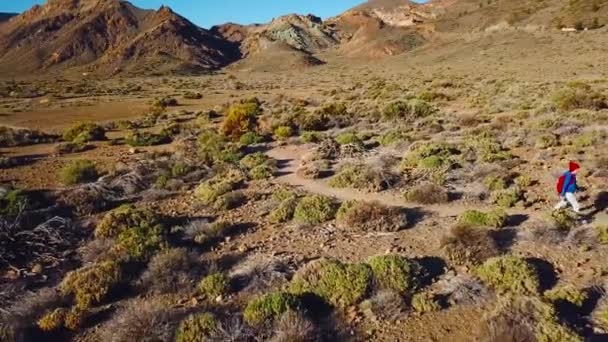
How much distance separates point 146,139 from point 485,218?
56.0ft

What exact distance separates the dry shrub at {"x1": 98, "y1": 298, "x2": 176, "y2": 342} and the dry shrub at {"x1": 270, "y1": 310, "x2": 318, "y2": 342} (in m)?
1.61

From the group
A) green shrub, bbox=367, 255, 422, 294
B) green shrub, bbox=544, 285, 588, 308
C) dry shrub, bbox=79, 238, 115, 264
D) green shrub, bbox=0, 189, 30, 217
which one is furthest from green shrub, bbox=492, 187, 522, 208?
green shrub, bbox=0, 189, 30, 217

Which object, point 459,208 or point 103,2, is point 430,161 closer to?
point 459,208

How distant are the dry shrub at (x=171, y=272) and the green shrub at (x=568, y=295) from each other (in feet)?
19.8

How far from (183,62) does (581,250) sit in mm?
124559

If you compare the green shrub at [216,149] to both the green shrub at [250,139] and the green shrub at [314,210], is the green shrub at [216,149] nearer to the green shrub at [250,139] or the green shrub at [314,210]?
the green shrub at [250,139]

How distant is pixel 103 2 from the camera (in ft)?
Result: 544

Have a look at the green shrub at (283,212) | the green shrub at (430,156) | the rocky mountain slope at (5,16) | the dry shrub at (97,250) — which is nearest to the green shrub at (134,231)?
the dry shrub at (97,250)

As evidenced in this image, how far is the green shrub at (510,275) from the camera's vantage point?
8211 millimetres

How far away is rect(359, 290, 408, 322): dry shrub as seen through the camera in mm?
7752

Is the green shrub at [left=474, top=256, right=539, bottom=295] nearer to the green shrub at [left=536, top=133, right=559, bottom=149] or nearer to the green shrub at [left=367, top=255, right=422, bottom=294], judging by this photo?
the green shrub at [left=367, top=255, right=422, bottom=294]

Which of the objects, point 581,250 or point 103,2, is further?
point 103,2

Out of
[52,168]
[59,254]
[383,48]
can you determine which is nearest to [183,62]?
[383,48]

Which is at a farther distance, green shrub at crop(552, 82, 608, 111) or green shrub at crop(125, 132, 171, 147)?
green shrub at crop(552, 82, 608, 111)
